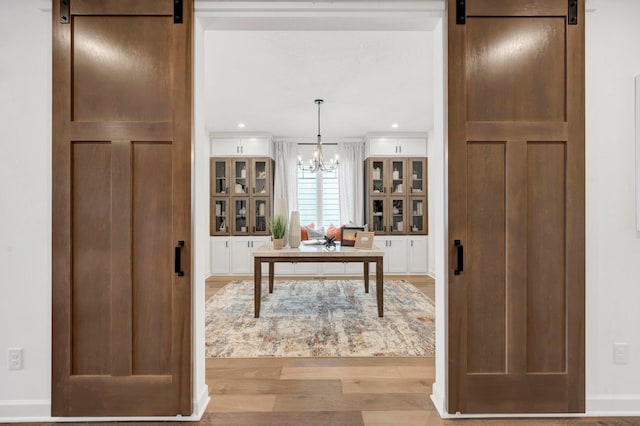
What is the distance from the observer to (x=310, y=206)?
22.0 feet

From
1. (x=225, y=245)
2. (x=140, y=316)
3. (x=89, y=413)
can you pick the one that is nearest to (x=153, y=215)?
(x=140, y=316)

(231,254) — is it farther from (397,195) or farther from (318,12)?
(318,12)

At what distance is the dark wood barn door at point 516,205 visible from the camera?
1.87m

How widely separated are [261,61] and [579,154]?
109 inches

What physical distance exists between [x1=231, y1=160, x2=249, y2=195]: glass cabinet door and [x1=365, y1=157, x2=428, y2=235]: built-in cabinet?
88.6 inches

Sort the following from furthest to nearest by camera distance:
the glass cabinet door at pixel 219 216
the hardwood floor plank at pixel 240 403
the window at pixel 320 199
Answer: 1. the window at pixel 320 199
2. the glass cabinet door at pixel 219 216
3. the hardwood floor plank at pixel 240 403

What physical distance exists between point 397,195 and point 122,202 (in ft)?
16.6

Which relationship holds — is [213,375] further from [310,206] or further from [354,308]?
[310,206]

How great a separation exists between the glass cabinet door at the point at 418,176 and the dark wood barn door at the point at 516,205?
4.38m
